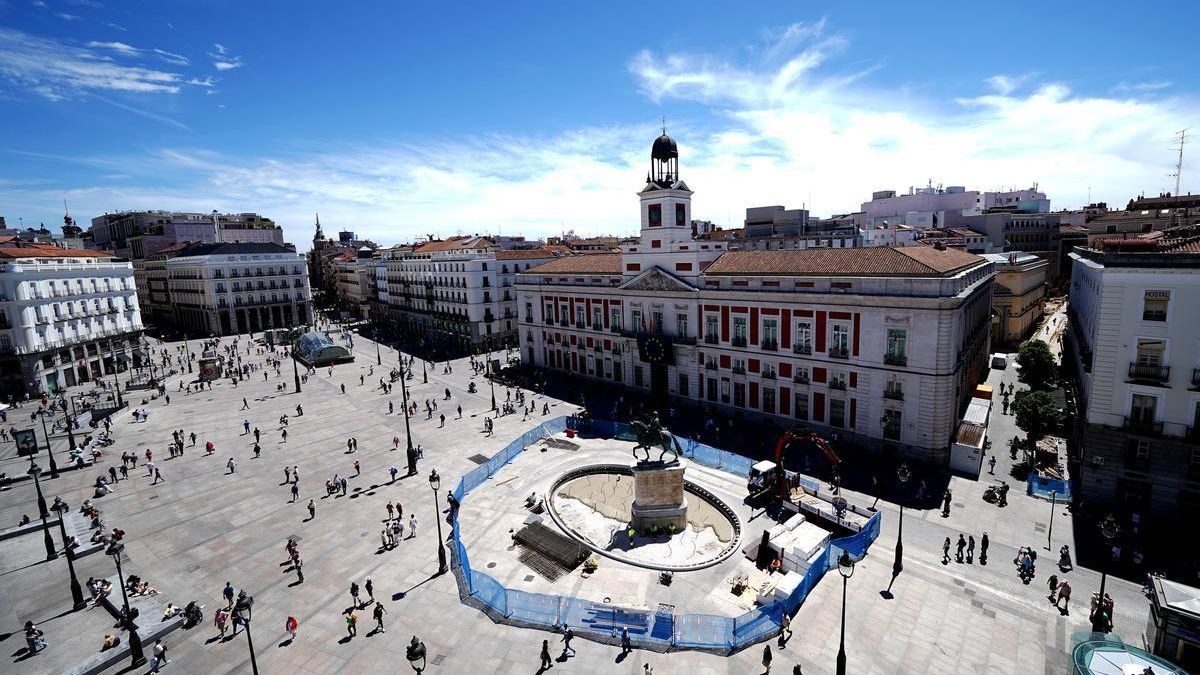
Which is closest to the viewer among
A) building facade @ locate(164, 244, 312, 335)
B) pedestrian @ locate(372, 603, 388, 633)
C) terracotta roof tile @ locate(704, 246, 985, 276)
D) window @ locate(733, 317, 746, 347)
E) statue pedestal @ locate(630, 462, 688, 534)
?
pedestrian @ locate(372, 603, 388, 633)

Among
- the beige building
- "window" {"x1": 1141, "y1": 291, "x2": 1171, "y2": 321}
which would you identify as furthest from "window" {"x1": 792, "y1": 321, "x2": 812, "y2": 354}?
the beige building

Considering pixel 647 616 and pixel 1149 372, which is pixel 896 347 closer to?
pixel 1149 372

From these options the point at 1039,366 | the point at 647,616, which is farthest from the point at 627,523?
the point at 1039,366

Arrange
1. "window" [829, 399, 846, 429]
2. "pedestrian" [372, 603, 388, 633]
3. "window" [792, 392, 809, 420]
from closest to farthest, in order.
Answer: "pedestrian" [372, 603, 388, 633], "window" [829, 399, 846, 429], "window" [792, 392, 809, 420]

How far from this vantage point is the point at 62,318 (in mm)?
63406

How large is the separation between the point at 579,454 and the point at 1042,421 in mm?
29559

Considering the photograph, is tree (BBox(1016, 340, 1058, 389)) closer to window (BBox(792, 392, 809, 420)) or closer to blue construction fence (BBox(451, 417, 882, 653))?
window (BBox(792, 392, 809, 420))

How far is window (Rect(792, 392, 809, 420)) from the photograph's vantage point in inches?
1577

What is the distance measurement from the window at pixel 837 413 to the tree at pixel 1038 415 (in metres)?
10.5

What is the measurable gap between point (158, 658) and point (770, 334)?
37769 millimetres

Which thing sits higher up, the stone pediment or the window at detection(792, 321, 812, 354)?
the stone pediment

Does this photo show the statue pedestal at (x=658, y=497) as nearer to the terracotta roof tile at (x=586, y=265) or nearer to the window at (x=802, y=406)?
the window at (x=802, y=406)

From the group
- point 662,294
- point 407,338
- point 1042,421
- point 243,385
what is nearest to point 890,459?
point 1042,421

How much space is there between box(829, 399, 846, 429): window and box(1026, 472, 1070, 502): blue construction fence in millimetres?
10523
